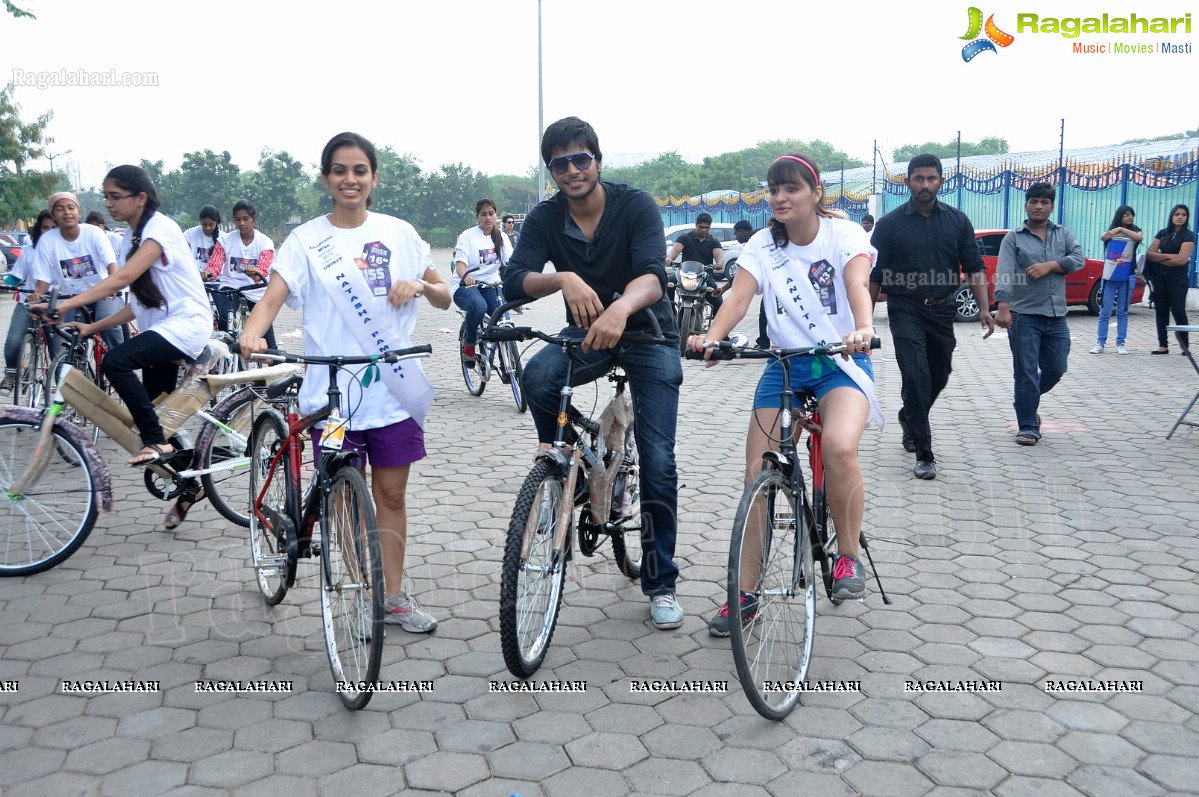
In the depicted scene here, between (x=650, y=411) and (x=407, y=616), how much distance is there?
1280mm

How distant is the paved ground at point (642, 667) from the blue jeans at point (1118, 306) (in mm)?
6855

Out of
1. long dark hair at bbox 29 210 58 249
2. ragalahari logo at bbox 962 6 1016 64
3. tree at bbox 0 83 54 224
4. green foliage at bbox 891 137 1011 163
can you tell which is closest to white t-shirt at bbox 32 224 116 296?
long dark hair at bbox 29 210 58 249

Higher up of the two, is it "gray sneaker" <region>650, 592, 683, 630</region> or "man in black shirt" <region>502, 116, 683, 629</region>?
"man in black shirt" <region>502, 116, 683, 629</region>

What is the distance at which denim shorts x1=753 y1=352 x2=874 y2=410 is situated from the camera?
3.99 metres

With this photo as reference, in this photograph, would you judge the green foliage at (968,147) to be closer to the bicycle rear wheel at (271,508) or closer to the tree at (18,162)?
the tree at (18,162)

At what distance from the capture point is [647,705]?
355 centimetres

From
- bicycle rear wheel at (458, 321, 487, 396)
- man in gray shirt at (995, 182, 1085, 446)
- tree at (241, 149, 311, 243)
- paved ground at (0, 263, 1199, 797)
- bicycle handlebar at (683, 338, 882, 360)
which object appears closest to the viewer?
paved ground at (0, 263, 1199, 797)

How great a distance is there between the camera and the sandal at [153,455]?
523 cm

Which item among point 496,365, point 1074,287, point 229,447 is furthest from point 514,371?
point 1074,287

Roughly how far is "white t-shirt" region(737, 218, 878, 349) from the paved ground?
1209mm

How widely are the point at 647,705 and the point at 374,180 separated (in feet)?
7.34

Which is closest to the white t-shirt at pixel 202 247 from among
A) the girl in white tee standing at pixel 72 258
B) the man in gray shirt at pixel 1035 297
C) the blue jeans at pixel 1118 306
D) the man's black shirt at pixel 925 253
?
the girl in white tee standing at pixel 72 258

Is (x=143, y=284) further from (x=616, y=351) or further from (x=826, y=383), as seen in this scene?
(x=826, y=383)

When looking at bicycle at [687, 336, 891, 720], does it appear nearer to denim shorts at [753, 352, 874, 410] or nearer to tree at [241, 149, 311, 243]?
denim shorts at [753, 352, 874, 410]
